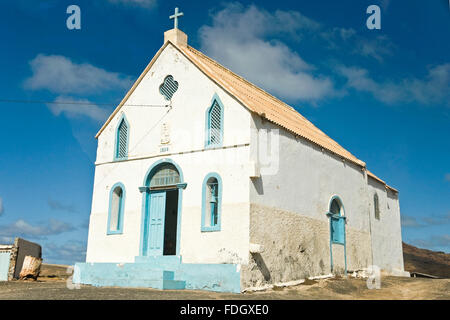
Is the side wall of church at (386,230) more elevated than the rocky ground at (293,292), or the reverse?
the side wall of church at (386,230)

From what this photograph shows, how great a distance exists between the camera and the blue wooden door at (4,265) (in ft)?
69.5

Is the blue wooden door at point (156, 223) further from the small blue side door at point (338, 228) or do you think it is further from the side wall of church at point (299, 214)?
the small blue side door at point (338, 228)

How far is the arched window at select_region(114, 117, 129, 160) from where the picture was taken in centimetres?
1782

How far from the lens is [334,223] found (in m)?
19.0

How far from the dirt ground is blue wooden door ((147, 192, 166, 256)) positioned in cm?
223

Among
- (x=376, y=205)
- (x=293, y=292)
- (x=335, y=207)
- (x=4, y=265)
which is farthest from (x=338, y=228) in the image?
(x=4, y=265)

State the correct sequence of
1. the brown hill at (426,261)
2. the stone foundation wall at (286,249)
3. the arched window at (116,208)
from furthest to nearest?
the brown hill at (426,261) < the arched window at (116,208) < the stone foundation wall at (286,249)

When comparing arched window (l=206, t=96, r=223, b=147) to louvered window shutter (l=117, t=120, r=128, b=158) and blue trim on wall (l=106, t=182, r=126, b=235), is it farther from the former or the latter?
blue trim on wall (l=106, t=182, r=126, b=235)

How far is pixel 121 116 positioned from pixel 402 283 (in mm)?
12372

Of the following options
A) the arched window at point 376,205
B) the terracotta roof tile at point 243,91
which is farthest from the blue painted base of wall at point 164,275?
the arched window at point 376,205

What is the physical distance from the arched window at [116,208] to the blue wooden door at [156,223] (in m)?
1.34

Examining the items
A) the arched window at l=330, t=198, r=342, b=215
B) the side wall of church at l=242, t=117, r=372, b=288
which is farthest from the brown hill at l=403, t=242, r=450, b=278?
the arched window at l=330, t=198, r=342, b=215

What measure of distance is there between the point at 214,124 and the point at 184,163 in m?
1.66

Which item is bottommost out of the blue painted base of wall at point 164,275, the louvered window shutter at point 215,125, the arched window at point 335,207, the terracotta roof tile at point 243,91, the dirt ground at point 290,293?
the dirt ground at point 290,293
